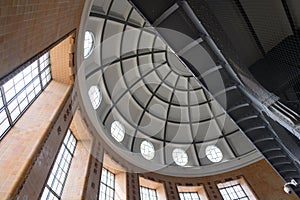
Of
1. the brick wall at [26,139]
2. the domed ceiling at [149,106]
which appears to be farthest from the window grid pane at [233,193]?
the brick wall at [26,139]

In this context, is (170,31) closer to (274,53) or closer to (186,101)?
(274,53)

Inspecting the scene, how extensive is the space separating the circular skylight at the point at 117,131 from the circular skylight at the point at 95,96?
83.8 inches

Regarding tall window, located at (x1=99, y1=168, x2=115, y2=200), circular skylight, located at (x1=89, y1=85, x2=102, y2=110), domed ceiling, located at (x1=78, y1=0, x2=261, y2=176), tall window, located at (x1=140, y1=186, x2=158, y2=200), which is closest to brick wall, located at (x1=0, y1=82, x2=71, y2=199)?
domed ceiling, located at (x1=78, y1=0, x2=261, y2=176)

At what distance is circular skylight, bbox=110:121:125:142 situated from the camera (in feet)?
55.9

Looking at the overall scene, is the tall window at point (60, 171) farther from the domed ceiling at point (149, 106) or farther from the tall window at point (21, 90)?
the tall window at point (21, 90)

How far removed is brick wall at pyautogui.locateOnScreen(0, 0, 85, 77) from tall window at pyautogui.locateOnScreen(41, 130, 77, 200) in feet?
18.1

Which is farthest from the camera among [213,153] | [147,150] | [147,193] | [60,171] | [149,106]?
[149,106]

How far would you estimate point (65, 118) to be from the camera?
1104cm

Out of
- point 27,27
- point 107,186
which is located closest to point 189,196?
point 107,186

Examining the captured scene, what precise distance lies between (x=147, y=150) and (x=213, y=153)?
236 inches

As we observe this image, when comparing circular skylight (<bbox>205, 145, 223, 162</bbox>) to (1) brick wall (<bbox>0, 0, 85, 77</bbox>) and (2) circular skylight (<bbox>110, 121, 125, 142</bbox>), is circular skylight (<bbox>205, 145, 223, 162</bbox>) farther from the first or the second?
(1) brick wall (<bbox>0, 0, 85, 77</bbox>)

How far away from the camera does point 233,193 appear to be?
1766 centimetres

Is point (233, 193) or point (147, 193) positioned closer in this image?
point (147, 193)

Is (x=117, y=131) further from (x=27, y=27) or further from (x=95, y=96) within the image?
(x=27, y=27)
